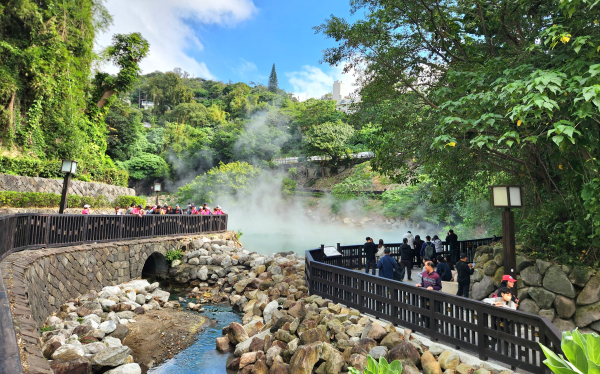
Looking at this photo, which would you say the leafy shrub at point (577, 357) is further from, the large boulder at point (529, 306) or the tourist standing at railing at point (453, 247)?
the tourist standing at railing at point (453, 247)

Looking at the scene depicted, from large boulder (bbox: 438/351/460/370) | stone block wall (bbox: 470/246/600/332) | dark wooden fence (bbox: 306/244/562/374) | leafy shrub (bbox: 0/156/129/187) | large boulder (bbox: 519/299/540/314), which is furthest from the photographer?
leafy shrub (bbox: 0/156/129/187)

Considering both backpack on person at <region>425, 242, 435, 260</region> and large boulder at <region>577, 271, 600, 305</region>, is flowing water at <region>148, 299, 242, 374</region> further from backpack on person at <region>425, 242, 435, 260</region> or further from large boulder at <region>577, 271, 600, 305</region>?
large boulder at <region>577, 271, 600, 305</region>

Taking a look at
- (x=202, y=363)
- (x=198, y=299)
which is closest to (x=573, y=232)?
(x=202, y=363)

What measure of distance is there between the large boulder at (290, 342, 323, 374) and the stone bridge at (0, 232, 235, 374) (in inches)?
147

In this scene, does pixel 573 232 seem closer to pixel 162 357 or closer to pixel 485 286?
pixel 485 286

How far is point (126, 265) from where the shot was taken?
1245cm

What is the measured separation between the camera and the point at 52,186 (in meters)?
16.3

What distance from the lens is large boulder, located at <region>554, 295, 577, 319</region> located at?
20.5 ft

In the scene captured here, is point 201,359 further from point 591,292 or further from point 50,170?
point 50,170

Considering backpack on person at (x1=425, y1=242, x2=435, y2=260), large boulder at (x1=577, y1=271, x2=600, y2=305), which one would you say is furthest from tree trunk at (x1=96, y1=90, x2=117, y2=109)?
large boulder at (x1=577, y1=271, x2=600, y2=305)

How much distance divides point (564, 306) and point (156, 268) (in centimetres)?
1476

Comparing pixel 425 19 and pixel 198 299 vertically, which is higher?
pixel 425 19

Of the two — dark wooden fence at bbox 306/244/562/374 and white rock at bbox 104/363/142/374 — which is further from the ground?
dark wooden fence at bbox 306/244/562/374

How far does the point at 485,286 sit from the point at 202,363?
21.9 feet
